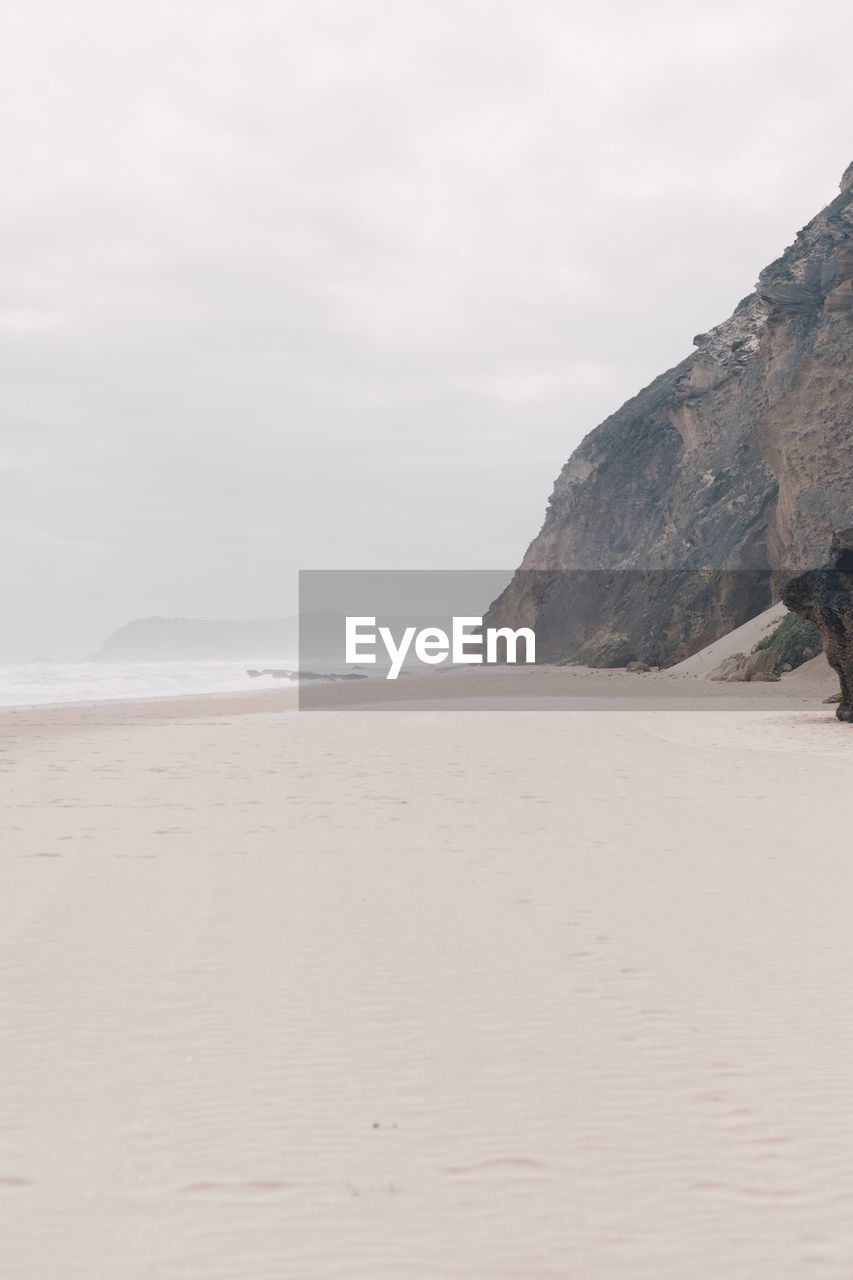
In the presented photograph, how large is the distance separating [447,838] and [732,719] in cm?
1140

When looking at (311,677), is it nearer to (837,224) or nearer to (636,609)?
(636,609)

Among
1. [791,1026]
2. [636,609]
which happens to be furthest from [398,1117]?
[636,609]

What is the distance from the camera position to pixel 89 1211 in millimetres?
2574

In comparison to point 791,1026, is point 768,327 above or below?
above

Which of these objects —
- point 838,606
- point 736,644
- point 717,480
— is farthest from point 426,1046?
point 717,480

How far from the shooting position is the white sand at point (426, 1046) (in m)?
2.50

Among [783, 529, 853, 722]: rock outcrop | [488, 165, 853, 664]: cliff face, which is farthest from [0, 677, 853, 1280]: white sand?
[488, 165, 853, 664]: cliff face

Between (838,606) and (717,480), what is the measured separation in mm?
31363

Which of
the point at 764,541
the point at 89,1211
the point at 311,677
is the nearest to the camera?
the point at 89,1211

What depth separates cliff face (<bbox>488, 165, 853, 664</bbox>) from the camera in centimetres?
3275

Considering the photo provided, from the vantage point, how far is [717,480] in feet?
153

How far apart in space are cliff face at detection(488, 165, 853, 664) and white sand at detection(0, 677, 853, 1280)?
89.6 feet

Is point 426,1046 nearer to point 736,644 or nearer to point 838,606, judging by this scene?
point 838,606

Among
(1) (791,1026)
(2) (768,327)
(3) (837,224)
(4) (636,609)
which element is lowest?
(1) (791,1026)
